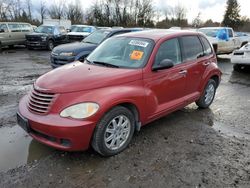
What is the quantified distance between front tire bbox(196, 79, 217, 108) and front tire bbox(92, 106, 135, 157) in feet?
7.70

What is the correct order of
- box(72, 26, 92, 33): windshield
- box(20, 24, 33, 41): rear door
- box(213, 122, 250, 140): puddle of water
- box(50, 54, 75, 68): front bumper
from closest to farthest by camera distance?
1. box(213, 122, 250, 140): puddle of water
2. box(50, 54, 75, 68): front bumper
3. box(20, 24, 33, 41): rear door
4. box(72, 26, 92, 33): windshield

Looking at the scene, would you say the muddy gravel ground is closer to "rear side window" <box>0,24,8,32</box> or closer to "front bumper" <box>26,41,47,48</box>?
"front bumper" <box>26,41,47,48</box>

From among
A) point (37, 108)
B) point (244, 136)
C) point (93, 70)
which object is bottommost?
point (244, 136)

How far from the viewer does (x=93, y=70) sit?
4.14 meters

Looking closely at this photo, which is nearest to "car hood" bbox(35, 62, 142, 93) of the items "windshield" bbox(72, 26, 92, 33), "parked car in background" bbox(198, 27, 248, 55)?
"parked car in background" bbox(198, 27, 248, 55)

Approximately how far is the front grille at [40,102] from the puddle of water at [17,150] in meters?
0.71

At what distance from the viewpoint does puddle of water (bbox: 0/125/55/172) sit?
3770 mm

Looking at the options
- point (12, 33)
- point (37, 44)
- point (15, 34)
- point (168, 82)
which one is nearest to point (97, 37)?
point (168, 82)

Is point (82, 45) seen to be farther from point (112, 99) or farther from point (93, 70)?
point (112, 99)

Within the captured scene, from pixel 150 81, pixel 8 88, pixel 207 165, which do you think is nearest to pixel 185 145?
pixel 207 165

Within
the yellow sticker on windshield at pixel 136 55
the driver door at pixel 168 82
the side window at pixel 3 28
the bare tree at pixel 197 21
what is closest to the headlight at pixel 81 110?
the driver door at pixel 168 82

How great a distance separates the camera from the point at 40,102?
3.69 metres

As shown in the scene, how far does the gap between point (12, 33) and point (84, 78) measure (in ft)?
54.6

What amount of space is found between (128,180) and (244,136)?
246cm
